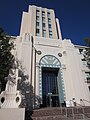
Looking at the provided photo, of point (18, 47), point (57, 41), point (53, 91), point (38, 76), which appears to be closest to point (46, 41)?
point (57, 41)

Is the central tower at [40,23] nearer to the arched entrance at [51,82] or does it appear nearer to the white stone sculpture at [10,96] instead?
the arched entrance at [51,82]

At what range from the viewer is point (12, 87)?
41.4 ft

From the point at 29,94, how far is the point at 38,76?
11.4ft

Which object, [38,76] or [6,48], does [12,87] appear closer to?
[6,48]

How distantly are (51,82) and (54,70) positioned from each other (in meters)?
2.32

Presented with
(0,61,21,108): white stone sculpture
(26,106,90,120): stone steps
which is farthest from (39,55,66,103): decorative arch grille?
(26,106,90,120): stone steps

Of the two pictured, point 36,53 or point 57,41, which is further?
point 57,41

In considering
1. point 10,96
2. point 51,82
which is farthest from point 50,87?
point 10,96

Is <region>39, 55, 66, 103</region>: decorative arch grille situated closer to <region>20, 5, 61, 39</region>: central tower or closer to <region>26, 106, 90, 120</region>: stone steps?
<region>20, 5, 61, 39</region>: central tower

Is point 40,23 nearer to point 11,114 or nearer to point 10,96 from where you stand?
point 10,96

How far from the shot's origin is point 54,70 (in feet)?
74.0

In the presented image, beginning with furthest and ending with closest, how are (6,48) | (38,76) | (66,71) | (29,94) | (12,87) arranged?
1. (66,71)
2. (38,76)
3. (29,94)
4. (6,48)
5. (12,87)

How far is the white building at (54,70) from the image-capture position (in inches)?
750

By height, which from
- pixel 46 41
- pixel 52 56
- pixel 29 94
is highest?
pixel 46 41
